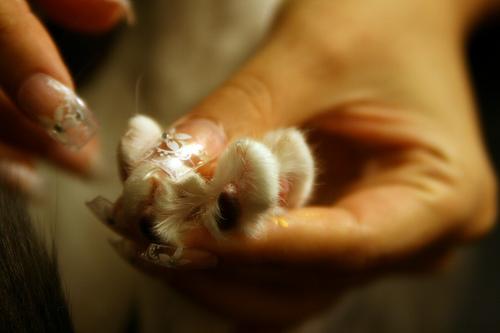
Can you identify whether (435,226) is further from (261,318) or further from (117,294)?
A: (117,294)

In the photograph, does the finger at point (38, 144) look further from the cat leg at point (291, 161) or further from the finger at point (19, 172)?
the cat leg at point (291, 161)

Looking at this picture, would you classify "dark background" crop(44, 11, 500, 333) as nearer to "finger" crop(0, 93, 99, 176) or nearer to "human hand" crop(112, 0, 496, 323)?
"human hand" crop(112, 0, 496, 323)

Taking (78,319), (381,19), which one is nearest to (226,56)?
(381,19)

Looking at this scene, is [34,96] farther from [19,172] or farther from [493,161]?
[493,161]

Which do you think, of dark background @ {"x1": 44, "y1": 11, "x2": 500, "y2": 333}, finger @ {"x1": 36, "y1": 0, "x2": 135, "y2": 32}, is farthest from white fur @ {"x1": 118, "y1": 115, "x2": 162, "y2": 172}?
dark background @ {"x1": 44, "y1": 11, "x2": 500, "y2": 333}

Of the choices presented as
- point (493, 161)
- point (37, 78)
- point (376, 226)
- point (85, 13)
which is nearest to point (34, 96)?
point (37, 78)

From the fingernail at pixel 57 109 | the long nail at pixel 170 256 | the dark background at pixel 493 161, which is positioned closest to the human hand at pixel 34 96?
the fingernail at pixel 57 109
